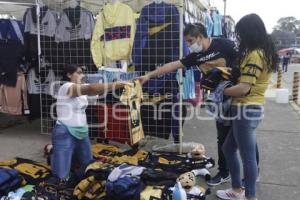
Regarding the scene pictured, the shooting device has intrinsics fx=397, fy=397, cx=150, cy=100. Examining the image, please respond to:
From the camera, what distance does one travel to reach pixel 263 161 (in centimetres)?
548

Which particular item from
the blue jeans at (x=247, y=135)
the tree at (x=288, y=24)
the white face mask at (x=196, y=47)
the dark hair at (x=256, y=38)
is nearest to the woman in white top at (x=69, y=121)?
the white face mask at (x=196, y=47)

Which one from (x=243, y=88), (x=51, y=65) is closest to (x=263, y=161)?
(x=243, y=88)

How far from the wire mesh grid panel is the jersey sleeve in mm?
1963

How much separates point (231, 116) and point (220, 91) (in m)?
0.28

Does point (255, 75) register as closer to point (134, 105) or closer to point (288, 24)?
point (134, 105)

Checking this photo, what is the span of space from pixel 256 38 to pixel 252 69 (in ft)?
0.92

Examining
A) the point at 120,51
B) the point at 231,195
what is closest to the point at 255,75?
the point at 231,195

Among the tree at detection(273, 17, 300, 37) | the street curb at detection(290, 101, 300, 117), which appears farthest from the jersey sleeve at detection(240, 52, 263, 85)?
the tree at detection(273, 17, 300, 37)

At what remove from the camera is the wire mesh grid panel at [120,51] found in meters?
5.55

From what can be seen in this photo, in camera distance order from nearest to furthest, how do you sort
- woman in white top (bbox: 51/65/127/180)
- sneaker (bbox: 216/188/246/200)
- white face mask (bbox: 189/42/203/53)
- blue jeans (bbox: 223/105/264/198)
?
1. blue jeans (bbox: 223/105/264/198)
2. sneaker (bbox: 216/188/246/200)
3. woman in white top (bbox: 51/65/127/180)
4. white face mask (bbox: 189/42/203/53)

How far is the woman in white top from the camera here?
4304mm

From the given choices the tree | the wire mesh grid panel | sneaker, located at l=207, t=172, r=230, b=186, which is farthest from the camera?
the tree

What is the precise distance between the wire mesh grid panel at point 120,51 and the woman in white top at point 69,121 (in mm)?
896

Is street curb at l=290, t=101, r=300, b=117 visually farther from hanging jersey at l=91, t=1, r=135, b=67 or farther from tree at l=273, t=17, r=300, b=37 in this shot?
tree at l=273, t=17, r=300, b=37
